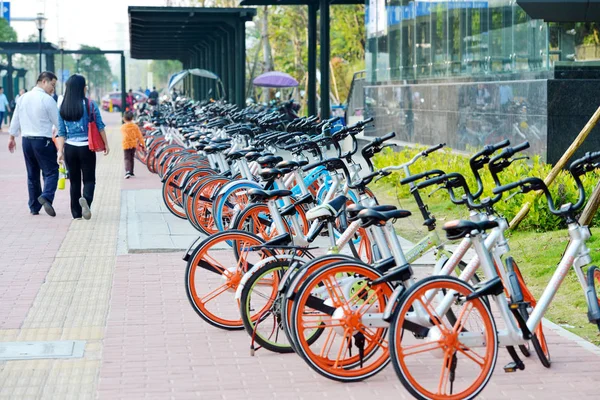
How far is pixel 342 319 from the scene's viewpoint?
5.55 m

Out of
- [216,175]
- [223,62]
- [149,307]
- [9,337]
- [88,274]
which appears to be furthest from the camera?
[223,62]

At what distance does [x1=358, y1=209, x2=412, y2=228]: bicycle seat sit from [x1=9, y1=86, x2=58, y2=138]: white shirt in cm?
840

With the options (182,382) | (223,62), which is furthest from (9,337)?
(223,62)

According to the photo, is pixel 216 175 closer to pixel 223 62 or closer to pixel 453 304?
pixel 453 304

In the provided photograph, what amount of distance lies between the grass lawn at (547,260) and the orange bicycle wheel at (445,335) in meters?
1.82

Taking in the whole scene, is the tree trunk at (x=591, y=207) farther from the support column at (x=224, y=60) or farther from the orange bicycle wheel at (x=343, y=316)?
the support column at (x=224, y=60)

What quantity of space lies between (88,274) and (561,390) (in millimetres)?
4891

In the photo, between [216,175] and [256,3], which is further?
[256,3]

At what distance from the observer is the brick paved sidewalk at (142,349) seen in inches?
219

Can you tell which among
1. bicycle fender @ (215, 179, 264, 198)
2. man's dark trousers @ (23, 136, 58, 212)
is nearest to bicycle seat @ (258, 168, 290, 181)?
bicycle fender @ (215, 179, 264, 198)

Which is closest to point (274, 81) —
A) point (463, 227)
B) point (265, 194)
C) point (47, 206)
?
point (47, 206)

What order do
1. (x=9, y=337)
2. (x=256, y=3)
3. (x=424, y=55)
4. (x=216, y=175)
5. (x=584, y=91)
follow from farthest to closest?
(x=256, y=3) < (x=424, y=55) < (x=584, y=91) < (x=216, y=175) < (x=9, y=337)

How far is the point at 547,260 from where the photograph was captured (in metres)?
9.49

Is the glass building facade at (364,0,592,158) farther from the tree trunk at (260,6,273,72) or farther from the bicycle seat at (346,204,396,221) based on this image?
the tree trunk at (260,6,273,72)
